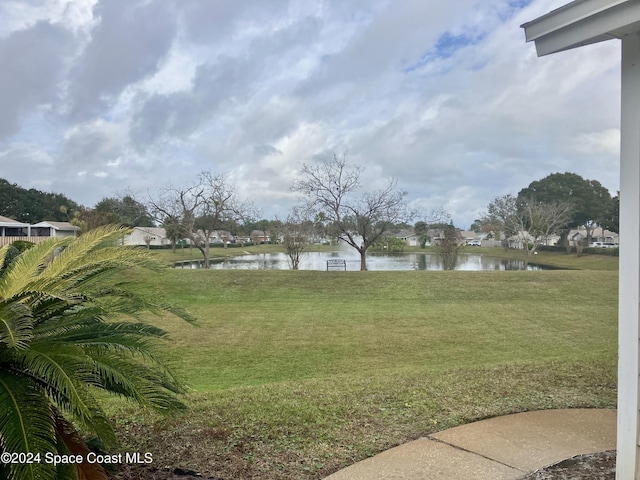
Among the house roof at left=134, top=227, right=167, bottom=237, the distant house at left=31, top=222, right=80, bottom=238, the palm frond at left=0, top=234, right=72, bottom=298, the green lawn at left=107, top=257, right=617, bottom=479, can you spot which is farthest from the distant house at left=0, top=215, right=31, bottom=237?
the palm frond at left=0, top=234, right=72, bottom=298

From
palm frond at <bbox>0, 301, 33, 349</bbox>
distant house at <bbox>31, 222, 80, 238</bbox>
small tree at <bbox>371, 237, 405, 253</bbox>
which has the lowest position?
palm frond at <bbox>0, 301, 33, 349</bbox>

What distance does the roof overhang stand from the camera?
7.50 ft

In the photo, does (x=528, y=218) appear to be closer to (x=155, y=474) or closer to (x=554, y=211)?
(x=554, y=211)

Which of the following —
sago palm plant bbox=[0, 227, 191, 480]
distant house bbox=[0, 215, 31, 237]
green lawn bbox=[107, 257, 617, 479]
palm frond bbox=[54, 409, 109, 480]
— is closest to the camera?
sago palm plant bbox=[0, 227, 191, 480]

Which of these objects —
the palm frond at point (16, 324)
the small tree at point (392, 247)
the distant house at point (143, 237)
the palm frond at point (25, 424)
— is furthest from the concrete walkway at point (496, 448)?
the small tree at point (392, 247)

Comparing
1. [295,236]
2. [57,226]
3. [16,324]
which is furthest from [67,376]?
[57,226]

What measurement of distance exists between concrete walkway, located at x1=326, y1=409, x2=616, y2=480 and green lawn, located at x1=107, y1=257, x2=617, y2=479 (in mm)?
173

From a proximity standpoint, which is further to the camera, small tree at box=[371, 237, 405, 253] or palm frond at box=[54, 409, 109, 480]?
small tree at box=[371, 237, 405, 253]

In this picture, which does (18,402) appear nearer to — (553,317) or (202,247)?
(553,317)

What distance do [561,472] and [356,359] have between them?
4685 mm

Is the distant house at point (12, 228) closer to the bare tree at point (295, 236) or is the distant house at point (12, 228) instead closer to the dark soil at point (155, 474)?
the bare tree at point (295, 236)

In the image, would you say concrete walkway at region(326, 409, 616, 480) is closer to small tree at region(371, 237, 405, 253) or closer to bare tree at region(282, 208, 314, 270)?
bare tree at region(282, 208, 314, 270)

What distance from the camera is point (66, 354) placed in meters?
2.30

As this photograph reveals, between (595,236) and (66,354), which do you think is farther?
(595,236)
